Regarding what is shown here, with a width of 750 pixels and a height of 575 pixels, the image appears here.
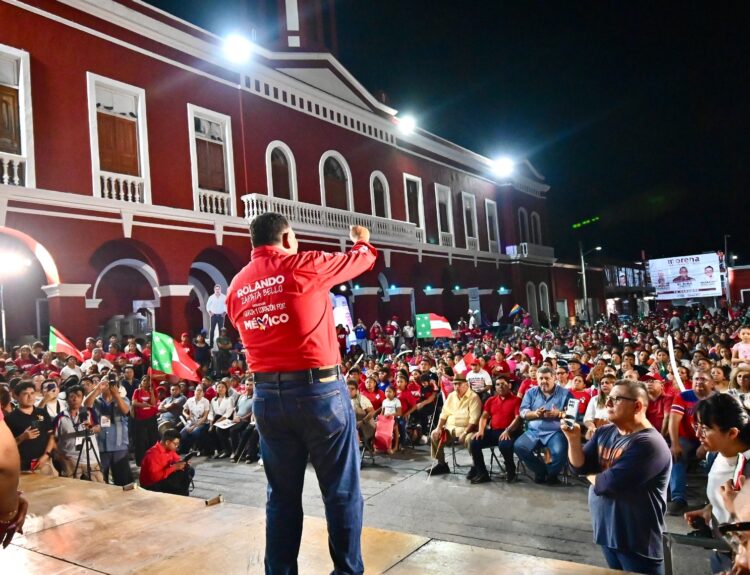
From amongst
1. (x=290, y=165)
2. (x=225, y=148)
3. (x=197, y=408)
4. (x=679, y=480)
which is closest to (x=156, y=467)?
(x=197, y=408)

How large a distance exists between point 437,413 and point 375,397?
105 cm

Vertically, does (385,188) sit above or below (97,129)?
above

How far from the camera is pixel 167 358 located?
316 inches

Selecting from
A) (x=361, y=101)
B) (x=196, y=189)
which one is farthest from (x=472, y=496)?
(x=361, y=101)

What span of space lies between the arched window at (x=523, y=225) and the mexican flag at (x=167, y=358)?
24.9 meters

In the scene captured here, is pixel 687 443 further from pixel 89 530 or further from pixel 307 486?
pixel 89 530

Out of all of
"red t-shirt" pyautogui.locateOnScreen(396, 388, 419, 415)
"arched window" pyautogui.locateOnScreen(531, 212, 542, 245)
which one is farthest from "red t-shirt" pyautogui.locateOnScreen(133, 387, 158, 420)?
"arched window" pyautogui.locateOnScreen(531, 212, 542, 245)

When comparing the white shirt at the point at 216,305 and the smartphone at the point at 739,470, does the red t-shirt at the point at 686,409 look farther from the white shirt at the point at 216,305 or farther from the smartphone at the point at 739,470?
the white shirt at the point at 216,305

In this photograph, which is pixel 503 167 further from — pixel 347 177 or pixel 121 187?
pixel 121 187

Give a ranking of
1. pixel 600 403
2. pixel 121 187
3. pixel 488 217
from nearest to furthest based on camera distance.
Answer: pixel 600 403 → pixel 121 187 → pixel 488 217

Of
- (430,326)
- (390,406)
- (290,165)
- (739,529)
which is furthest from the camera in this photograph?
(290,165)

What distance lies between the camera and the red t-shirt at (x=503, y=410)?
7.07 m

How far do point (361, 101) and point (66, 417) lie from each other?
16.2m

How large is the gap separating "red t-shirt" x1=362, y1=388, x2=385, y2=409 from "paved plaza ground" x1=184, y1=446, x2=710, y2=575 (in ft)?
4.00
